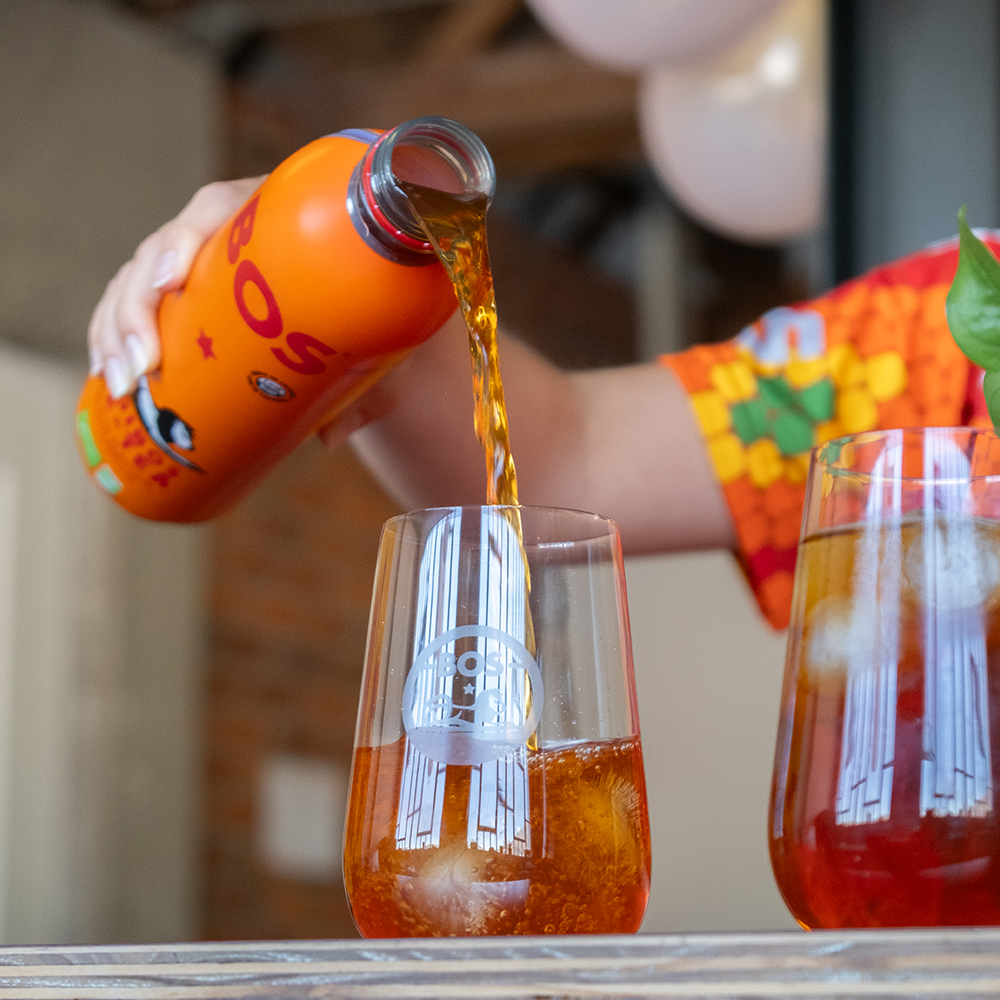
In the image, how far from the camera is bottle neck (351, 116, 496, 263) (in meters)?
0.53

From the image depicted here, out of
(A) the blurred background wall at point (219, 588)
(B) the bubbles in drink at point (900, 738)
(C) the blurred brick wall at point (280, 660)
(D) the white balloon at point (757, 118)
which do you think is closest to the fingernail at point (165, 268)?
(B) the bubbles in drink at point (900, 738)

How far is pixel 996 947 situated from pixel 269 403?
0.45 meters

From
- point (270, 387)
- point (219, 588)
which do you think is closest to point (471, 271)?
point (270, 387)

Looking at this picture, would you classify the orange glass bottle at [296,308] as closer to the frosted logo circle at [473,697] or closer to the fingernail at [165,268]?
the fingernail at [165,268]

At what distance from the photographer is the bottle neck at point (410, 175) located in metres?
0.53

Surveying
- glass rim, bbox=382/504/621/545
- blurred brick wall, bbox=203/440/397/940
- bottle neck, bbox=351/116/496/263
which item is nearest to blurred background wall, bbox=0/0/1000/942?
blurred brick wall, bbox=203/440/397/940

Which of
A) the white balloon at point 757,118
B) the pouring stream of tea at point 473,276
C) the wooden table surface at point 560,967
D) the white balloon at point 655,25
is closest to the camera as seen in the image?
the wooden table surface at point 560,967

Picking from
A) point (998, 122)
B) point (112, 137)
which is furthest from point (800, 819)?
point (112, 137)

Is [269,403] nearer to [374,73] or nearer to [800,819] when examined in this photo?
→ [800,819]

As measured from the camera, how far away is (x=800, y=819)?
367 mm

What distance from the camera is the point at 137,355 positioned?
0.70 metres

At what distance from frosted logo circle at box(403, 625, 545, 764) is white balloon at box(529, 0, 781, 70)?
178 cm

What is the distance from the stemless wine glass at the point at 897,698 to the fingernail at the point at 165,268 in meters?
0.39

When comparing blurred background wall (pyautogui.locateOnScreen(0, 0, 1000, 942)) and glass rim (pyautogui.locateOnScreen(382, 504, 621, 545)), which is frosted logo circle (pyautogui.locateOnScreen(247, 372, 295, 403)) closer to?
glass rim (pyautogui.locateOnScreen(382, 504, 621, 545))
